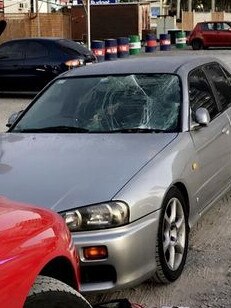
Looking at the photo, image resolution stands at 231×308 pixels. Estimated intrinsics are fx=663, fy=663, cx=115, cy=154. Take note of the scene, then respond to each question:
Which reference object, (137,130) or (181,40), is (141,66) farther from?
(181,40)

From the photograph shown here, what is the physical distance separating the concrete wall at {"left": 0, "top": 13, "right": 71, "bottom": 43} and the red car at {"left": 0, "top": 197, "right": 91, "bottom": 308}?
34.5 meters

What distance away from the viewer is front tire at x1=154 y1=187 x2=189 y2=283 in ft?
14.2

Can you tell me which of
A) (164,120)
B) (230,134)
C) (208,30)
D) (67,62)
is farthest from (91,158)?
(208,30)

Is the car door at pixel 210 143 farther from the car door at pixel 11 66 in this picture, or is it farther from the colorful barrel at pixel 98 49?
the colorful barrel at pixel 98 49

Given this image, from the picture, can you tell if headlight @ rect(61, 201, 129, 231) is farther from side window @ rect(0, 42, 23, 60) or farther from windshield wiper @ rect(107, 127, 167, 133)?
side window @ rect(0, 42, 23, 60)

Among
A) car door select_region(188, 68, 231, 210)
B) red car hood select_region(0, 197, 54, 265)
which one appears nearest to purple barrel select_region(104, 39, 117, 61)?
car door select_region(188, 68, 231, 210)

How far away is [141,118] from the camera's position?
17.6 feet

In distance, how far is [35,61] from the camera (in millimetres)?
16797

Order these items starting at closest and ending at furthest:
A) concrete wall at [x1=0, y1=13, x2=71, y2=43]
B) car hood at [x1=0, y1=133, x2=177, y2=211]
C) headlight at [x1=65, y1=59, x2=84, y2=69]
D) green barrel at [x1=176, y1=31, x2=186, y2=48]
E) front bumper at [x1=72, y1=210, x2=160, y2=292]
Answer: front bumper at [x1=72, y1=210, x2=160, y2=292]
car hood at [x1=0, y1=133, x2=177, y2=211]
headlight at [x1=65, y1=59, x2=84, y2=69]
concrete wall at [x1=0, y1=13, x2=71, y2=43]
green barrel at [x1=176, y1=31, x2=186, y2=48]

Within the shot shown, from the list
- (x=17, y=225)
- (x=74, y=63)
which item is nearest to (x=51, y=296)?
(x=17, y=225)

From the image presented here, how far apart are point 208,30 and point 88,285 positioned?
3864 centimetres

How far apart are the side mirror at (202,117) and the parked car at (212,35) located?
37.0 meters

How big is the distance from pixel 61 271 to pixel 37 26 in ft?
116

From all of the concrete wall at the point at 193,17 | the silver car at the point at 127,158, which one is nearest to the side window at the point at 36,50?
the silver car at the point at 127,158
